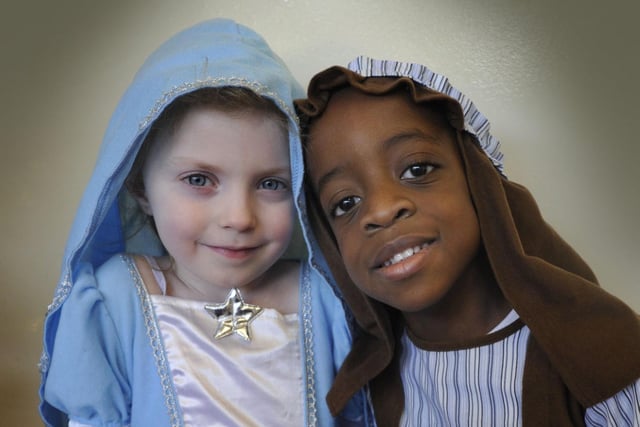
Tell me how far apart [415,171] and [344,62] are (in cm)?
45

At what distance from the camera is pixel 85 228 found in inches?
34.5

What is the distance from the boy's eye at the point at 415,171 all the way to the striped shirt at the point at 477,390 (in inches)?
9.8

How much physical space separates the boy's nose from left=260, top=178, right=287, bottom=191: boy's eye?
173mm

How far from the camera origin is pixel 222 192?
34.2 inches

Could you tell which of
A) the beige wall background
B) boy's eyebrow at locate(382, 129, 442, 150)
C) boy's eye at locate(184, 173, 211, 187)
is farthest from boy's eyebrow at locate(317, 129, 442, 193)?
the beige wall background

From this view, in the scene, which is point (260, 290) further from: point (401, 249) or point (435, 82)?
point (435, 82)

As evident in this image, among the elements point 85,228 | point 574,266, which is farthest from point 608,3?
point 85,228

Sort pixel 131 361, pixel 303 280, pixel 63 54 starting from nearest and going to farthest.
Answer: pixel 131 361 < pixel 303 280 < pixel 63 54

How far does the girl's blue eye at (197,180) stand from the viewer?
2.86 feet

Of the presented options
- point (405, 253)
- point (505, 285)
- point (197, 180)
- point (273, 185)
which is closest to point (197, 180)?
point (197, 180)

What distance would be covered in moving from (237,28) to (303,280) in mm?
425

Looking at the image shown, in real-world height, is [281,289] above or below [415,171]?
below

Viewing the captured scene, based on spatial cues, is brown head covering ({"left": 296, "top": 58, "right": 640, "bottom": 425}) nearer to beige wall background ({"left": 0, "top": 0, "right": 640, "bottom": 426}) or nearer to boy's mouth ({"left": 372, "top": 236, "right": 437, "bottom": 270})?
boy's mouth ({"left": 372, "top": 236, "right": 437, "bottom": 270})

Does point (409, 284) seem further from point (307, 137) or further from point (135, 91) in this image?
point (135, 91)
